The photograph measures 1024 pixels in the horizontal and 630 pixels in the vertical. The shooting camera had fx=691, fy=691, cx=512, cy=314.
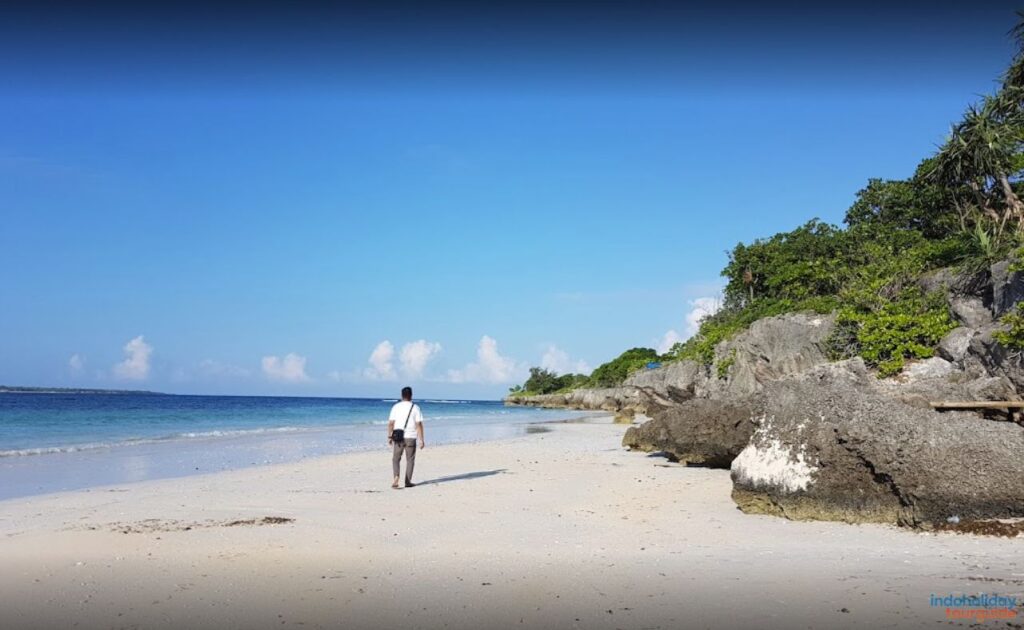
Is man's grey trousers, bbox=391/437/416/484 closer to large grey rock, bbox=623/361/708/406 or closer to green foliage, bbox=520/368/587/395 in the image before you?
large grey rock, bbox=623/361/708/406

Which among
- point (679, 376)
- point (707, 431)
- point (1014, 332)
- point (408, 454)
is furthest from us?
point (679, 376)

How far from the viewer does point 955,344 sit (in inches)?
900

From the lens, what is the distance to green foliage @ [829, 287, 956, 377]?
25.1 metres

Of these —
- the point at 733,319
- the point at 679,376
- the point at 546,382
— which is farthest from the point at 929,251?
the point at 546,382

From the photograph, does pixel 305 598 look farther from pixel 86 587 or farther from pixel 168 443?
pixel 168 443

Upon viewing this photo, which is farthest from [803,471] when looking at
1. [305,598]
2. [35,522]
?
[35,522]

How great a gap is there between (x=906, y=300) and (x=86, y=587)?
2906 cm

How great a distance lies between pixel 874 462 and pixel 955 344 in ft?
59.1

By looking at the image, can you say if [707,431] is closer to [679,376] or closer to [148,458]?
[148,458]

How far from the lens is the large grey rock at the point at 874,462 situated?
7590 millimetres

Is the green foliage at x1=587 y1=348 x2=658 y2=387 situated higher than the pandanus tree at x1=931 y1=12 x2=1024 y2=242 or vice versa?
the pandanus tree at x1=931 y1=12 x2=1024 y2=242

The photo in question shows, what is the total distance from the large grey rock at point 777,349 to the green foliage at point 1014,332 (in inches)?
430

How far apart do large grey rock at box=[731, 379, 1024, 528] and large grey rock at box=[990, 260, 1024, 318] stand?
45.0ft

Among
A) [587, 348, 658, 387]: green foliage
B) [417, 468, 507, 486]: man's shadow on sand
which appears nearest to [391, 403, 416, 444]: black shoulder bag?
[417, 468, 507, 486]: man's shadow on sand
